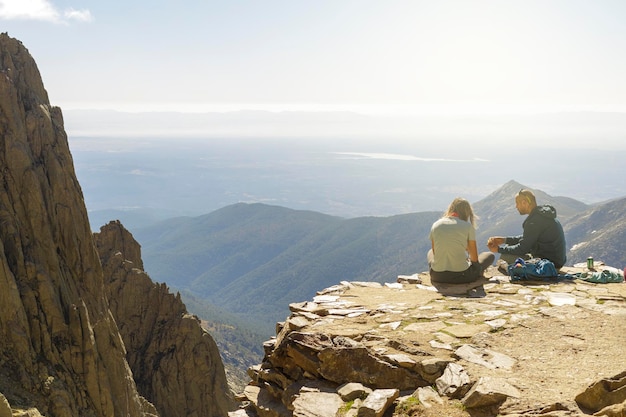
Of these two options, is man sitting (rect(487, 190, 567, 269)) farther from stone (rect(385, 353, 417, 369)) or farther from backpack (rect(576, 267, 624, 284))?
stone (rect(385, 353, 417, 369))

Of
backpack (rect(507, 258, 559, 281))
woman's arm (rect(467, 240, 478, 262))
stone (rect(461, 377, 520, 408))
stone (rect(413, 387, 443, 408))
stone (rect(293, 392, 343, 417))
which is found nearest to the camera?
stone (rect(461, 377, 520, 408))

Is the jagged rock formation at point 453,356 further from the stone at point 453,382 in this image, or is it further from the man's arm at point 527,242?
the man's arm at point 527,242

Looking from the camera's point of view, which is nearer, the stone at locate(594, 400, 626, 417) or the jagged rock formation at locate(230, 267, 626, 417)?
the stone at locate(594, 400, 626, 417)

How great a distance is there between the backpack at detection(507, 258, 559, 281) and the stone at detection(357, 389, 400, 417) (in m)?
9.65

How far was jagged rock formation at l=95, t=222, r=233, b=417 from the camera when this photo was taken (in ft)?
316

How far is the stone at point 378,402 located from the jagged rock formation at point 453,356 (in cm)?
2

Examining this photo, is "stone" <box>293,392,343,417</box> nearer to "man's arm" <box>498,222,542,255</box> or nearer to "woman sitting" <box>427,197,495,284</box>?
"woman sitting" <box>427,197,495,284</box>

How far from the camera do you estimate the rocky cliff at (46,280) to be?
54031 millimetres

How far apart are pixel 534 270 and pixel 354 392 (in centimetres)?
1016

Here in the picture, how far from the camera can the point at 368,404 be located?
860cm

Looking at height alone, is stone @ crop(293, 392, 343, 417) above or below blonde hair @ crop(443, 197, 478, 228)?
below

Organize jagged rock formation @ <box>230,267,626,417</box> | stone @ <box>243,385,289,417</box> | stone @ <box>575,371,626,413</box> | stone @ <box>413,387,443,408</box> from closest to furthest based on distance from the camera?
stone @ <box>575,371,626,413</box> → jagged rock formation @ <box>230,267,626,417</box> → stone @ <box>413,387,443,408</box> → stone @ <box>243,385,289,417</box>

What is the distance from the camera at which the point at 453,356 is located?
979cm

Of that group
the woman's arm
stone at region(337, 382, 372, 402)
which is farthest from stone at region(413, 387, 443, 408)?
the woman's arm
